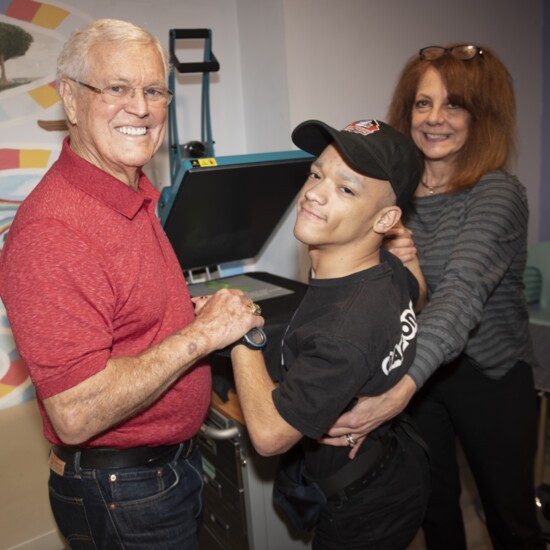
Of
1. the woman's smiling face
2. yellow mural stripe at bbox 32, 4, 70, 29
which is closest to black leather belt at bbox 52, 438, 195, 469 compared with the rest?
the woman's smiling face

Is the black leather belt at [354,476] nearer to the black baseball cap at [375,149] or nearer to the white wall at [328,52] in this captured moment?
the black baseball cap at [375,149]

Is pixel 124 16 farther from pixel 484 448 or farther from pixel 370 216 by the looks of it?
pixel 484 448

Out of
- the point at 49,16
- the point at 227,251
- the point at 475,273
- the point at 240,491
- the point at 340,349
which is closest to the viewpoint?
the point at 340,349

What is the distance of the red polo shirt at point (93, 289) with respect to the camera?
0.86 metres

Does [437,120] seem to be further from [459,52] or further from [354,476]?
[354,476]

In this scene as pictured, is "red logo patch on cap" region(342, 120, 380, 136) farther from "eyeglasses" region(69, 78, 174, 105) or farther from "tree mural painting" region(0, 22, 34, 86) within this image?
"tree mural painting" region(0, 22, 34, 86)

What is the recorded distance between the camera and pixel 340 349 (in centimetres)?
89

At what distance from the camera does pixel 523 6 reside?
8.99 ft

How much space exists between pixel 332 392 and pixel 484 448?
750 mm

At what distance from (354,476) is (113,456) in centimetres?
49

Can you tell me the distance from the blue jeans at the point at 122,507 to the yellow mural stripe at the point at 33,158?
1082mm

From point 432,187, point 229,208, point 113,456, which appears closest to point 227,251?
point 229,208

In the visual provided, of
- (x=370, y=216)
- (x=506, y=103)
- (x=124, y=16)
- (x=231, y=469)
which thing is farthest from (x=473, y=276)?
(x=124, y=16)

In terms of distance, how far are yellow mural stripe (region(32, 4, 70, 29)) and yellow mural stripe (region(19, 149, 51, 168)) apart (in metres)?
0.40
